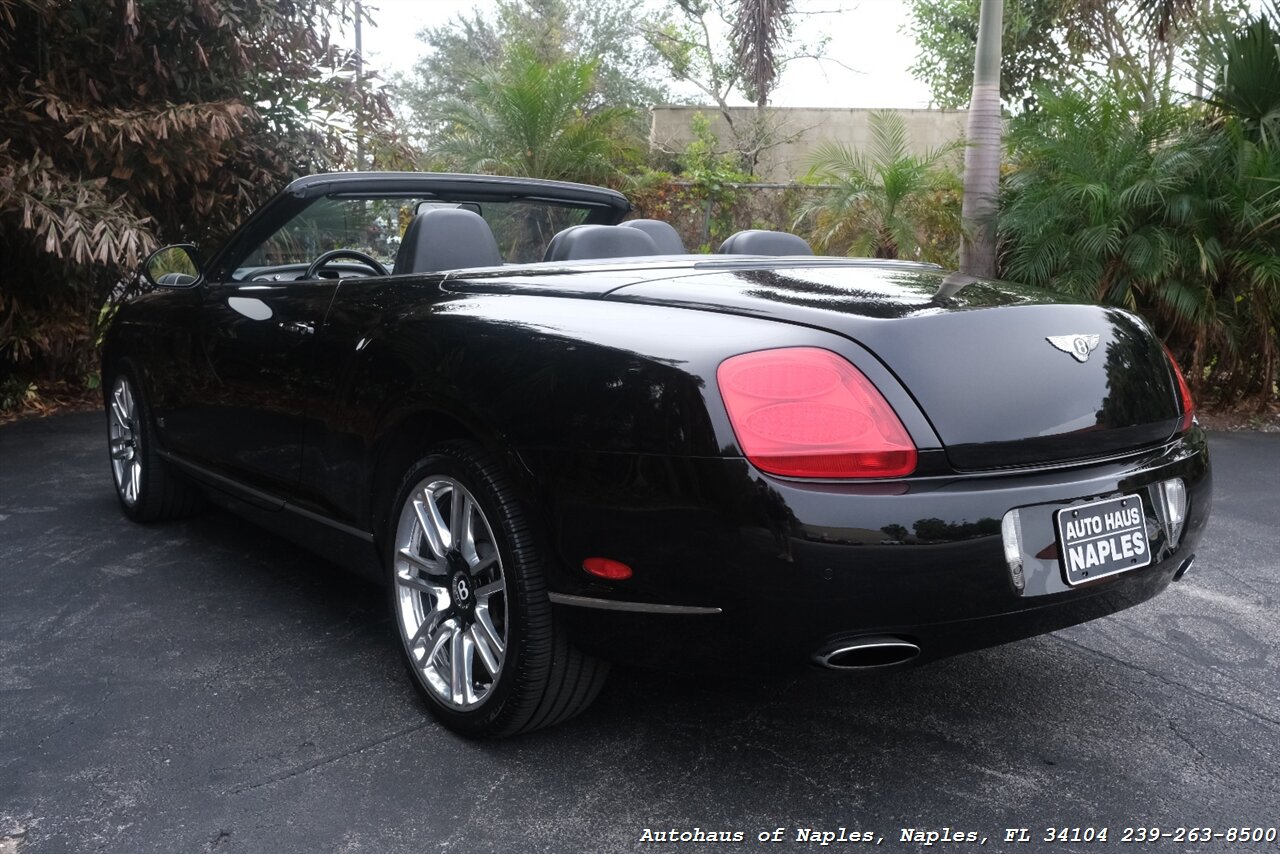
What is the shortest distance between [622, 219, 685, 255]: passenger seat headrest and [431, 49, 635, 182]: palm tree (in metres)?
8.68

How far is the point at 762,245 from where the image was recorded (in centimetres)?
349

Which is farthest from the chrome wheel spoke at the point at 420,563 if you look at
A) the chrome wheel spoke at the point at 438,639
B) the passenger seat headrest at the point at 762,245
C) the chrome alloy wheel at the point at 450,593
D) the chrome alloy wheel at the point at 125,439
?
the chrome alloy wheel at the point at 125,439

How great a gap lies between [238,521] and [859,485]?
134 inches

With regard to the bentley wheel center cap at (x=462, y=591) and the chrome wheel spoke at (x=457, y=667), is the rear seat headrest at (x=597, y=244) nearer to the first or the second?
the bentley wheel center cap at (x=462, y=591)

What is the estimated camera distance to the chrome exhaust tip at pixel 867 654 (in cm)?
204

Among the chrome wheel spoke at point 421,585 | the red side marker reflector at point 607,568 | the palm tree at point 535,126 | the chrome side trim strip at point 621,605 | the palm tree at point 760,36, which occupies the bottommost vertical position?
the chrome wheel spoke at point 421,585

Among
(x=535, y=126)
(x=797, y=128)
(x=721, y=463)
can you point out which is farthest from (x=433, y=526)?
(x=797, y=128)

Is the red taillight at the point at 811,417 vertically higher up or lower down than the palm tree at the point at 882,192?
lower down

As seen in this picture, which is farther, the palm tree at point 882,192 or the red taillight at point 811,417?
the palm tree at point 882,192

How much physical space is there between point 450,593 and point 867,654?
103cm

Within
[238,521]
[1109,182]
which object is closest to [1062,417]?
[238,521]

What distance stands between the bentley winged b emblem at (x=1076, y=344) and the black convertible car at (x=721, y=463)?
0.01m

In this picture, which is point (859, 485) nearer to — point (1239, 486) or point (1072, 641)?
point (1072, 641)

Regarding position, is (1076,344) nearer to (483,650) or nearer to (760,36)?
(483,650)
